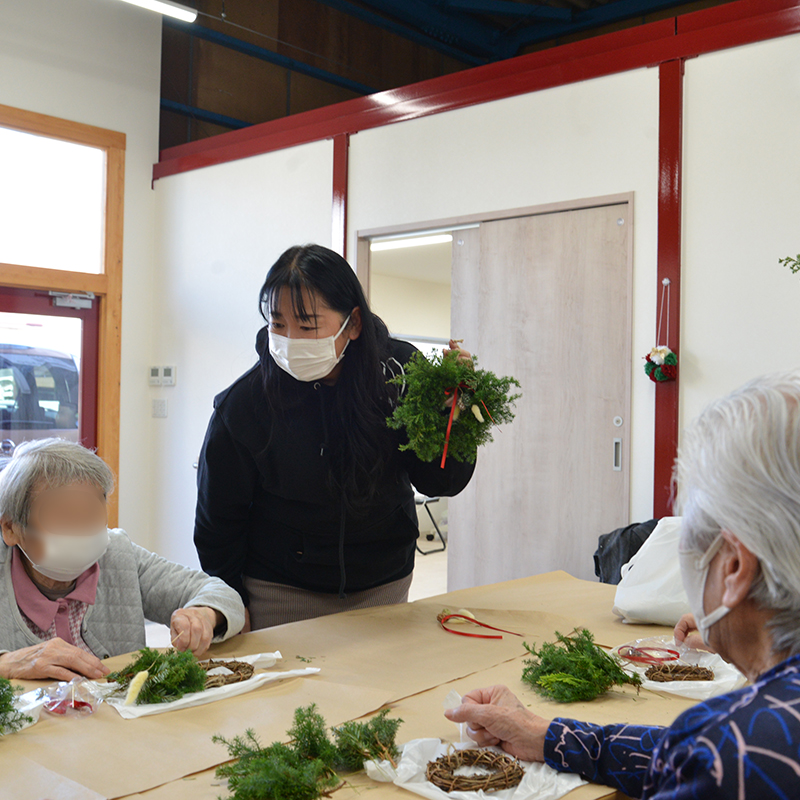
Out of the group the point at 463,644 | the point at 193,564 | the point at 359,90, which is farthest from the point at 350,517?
the point at 359,90

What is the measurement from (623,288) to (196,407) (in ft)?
10.1

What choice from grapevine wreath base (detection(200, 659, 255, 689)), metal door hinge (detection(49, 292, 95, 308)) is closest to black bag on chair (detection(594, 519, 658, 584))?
grapevine wreath base (detection(200, 659, 255, 689))

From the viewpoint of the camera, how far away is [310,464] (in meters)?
2.06

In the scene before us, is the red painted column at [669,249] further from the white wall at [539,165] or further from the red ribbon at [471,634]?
the red ribbon at [471,634]

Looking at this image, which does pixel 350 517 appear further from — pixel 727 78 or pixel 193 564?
pixel 193 564

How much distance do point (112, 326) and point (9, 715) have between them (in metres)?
4.64

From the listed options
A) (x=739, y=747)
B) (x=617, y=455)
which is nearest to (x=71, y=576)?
(x=739, y=747)

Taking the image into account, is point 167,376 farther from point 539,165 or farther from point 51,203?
point 539,165

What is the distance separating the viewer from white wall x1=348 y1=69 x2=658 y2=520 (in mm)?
3670

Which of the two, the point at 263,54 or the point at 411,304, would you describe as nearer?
the point at 263,54

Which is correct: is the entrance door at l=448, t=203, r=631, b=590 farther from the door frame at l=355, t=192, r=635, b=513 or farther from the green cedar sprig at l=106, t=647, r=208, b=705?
the green cedar sprig at l=106, t=647, r=208, b=705

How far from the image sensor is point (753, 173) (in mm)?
3387

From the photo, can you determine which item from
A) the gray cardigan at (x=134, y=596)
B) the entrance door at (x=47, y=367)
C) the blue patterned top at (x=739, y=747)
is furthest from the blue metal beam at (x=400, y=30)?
the blue patterned top at (x=739, y=747)

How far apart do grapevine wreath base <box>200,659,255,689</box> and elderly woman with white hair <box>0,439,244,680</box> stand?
0.27 ft
